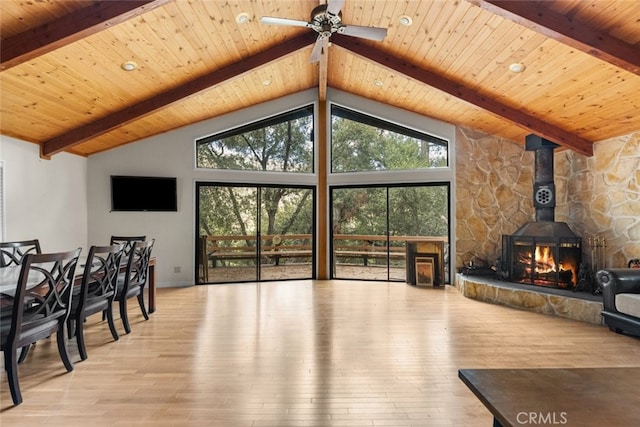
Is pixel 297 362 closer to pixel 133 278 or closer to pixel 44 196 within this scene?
pixel 133 278

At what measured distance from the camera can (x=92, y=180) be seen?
19.5 feet

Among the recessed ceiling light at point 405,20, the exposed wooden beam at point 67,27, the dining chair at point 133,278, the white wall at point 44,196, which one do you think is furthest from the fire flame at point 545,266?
the white wall at point 44,196

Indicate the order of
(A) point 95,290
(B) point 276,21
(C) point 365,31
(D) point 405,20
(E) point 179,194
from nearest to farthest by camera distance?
(B) point 276,21, (A) point 95,290, (C) point 365,31, (D) point 405,20, (E) point 179,194

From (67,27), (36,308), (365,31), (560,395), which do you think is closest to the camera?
(560,395)

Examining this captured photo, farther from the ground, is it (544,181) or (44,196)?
(544,181)

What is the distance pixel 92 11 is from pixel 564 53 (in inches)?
179

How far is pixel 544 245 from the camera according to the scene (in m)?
4.96

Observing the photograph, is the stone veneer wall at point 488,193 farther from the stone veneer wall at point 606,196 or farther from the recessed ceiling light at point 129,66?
the recessed ceiling light at point 129,66

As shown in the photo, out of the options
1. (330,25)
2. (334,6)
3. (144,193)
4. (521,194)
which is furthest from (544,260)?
(144,193)

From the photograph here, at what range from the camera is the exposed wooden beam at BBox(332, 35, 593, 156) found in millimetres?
4727

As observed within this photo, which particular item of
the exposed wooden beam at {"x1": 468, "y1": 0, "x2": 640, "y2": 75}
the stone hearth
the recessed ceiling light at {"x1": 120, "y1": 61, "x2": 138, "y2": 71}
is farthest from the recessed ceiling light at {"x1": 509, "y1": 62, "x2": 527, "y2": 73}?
the recessed ceiling light at {"x1": 120, "y1": 61, "x2": 138, "y2": 71}

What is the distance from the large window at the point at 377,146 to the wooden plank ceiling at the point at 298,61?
807 mm

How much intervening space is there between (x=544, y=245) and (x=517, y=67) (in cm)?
266

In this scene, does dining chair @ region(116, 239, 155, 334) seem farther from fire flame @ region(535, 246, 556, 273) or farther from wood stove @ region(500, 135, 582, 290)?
fire flame @ region(535, 246, 556, 273)
